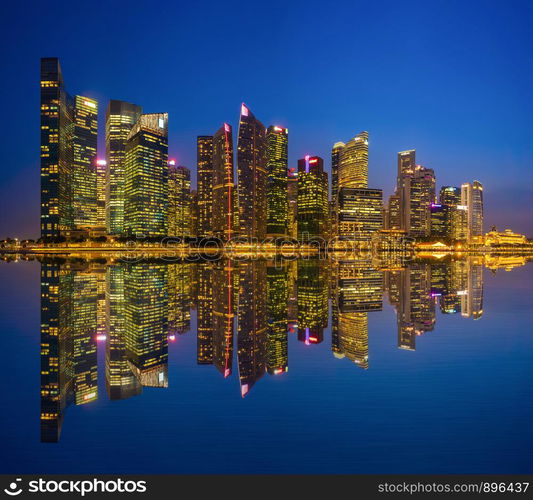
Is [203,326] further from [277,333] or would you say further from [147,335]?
[277,333]

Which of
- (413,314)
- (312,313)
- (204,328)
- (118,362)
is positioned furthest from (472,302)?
(118,362)

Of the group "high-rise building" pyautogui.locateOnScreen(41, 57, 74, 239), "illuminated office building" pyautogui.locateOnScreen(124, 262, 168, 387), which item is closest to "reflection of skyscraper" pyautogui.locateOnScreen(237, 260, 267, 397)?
"illuminated office building" pyautogui.locateOnScreen(124, 262, 168, 387)

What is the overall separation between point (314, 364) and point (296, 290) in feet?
52.5

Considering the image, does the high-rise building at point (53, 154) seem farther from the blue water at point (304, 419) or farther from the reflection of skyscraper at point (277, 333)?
the blue water at point (304, 419)

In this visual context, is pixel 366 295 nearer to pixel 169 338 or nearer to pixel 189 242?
pixel 169 338

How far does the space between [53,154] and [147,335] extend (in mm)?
193565

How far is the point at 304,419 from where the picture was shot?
7.67 m

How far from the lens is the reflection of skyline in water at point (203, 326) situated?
10.0 meters

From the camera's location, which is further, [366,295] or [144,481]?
[366,295]

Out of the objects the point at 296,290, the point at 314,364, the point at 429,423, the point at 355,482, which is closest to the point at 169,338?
the point at 314,364

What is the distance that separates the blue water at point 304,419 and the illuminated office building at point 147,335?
17.6 inches

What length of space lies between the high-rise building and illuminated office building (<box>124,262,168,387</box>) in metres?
169

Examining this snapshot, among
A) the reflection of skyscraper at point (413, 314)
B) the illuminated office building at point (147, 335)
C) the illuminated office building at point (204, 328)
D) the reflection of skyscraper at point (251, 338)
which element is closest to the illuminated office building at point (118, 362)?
the illuminated office building at point (147, 335)

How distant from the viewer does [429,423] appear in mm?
7414
